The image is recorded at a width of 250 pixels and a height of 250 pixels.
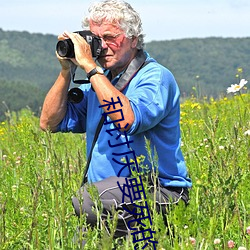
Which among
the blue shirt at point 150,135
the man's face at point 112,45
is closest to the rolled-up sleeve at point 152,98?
the blue shirt at point 150,135

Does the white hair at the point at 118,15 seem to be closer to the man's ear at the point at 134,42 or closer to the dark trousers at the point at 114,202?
the man's ear at the point at 134,42

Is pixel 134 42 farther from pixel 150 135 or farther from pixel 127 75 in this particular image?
pixel 150 135

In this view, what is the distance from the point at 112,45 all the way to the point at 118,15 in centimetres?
16

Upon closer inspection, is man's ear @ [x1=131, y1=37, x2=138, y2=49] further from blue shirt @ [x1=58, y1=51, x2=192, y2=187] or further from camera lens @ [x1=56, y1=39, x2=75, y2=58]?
Result: camera lens @ [x1=56, y1=39, x2=75, y2=58]

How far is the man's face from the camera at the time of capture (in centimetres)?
348

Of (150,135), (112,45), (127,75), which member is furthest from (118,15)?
(150,135)

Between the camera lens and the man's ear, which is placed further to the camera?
the man's ear

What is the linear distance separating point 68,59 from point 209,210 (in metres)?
1.31

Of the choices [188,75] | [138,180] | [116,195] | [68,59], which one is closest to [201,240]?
[138,180]

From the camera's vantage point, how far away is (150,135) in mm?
3434

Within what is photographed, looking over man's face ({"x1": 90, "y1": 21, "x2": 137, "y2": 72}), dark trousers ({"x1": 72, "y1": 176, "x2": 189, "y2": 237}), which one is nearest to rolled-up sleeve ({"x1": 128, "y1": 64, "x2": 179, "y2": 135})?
man's face ({"x1": 90, "y1": 21, "x2": 137, "y2": 72})

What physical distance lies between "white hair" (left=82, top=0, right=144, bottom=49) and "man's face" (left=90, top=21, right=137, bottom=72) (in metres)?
0.03

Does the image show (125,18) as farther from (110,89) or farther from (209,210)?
(209,210)

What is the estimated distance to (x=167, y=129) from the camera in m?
3.48
